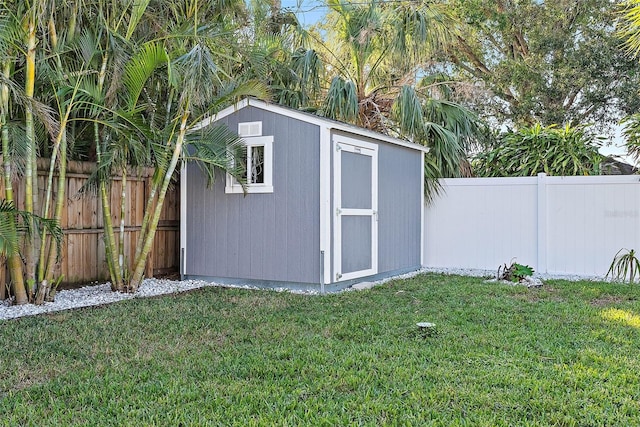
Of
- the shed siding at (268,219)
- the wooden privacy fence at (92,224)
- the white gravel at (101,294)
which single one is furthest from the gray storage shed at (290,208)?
the wooden privacy fence at (92,224)

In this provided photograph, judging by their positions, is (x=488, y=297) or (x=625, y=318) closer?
(x=625, y=318)

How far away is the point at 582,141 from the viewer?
894 centimetres

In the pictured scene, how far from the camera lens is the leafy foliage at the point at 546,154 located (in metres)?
8.79

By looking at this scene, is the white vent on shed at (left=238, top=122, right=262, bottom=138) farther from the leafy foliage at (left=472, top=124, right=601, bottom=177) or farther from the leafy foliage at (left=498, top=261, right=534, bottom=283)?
the leafy foliage at (left=472, top=124, right=601, bottom=177)

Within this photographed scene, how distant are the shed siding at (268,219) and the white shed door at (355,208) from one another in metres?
0.27

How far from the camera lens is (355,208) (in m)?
6.50

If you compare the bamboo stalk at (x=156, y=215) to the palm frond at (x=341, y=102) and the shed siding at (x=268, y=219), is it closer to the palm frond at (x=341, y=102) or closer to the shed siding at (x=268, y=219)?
the shed siding at (x=268, y=219)

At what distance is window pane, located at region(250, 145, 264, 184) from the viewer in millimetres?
6430

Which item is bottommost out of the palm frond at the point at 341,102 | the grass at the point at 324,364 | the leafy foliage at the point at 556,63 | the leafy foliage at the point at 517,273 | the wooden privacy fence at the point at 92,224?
the grass at the point at 324,364

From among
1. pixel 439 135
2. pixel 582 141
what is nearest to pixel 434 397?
pixel 439 135

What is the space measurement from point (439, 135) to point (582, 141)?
246cm

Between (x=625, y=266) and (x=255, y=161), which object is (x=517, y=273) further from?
(x=255, y=161)

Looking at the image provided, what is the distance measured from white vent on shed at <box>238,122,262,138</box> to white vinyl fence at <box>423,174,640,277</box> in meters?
3.47

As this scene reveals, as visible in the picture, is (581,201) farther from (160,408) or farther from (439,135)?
(160,408)
